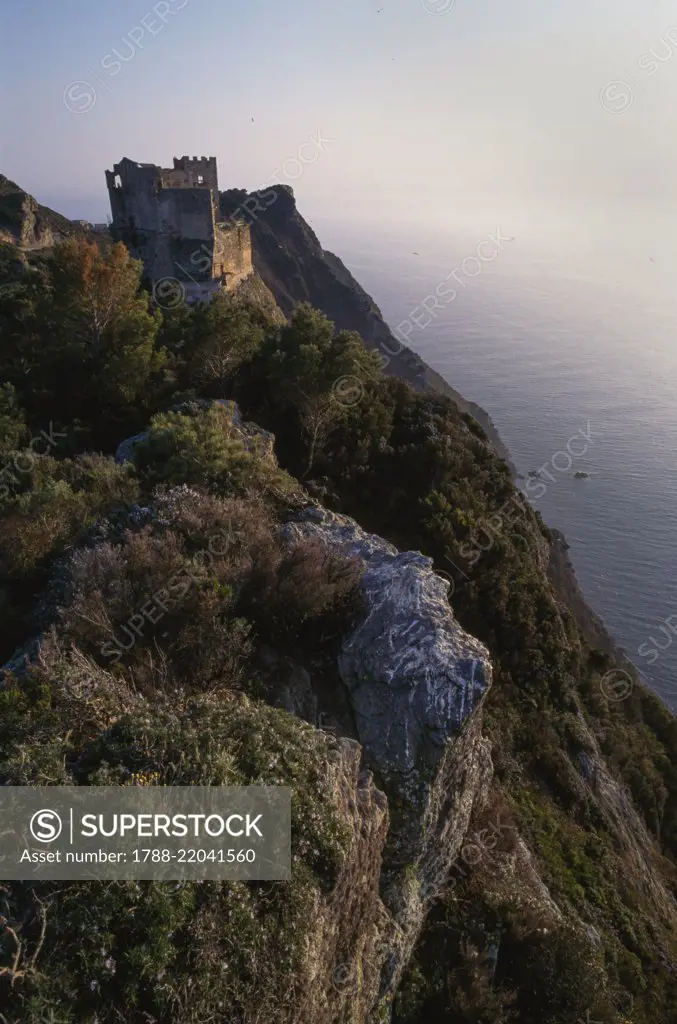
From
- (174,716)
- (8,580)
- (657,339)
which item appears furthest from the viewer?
(657,339)

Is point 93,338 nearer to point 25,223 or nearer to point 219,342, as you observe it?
point 219,342

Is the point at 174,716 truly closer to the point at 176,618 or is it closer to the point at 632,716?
the point at 176,618

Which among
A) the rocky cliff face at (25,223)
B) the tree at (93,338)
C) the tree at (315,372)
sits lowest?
the rocky cliff face at (25,223)

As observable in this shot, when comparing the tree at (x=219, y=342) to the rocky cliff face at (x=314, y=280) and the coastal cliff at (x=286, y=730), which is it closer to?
the coastal cliff at (x=286, y=730)

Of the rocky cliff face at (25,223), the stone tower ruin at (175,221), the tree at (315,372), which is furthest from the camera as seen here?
the rocky cliff face at (25,223)

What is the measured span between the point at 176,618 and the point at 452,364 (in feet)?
321

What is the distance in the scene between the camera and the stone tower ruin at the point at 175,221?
28.2 metres

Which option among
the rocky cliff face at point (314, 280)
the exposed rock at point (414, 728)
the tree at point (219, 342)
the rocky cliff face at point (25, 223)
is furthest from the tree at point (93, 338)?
the rocky cliff face at point (314, 280)

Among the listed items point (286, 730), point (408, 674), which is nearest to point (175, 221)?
point (408, 674)

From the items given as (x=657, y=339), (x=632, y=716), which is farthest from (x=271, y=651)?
(x=657, y=339)

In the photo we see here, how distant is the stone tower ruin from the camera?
28.2m

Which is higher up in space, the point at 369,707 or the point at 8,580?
the point at 369,707

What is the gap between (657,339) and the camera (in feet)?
422

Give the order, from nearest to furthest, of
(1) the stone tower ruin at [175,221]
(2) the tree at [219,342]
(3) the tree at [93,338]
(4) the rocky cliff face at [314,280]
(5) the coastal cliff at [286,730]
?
(5) the coastal cliff at [286,730]
(3) the tree at [93,338]
(2) the tree at [219,342]
(1) the stone tower ruin at [175,221]
(4) the rocky cliff face at [314,280]
